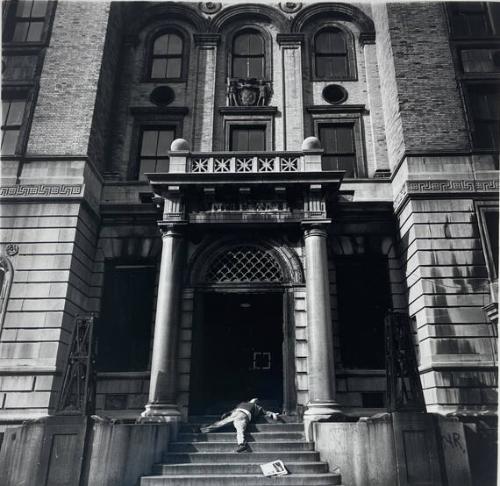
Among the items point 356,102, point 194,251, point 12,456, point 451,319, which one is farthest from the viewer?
point 356,102

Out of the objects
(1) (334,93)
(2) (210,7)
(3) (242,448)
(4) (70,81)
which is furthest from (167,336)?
(2) (210,7)

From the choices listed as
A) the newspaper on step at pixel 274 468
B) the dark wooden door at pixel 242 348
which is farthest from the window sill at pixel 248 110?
the newspaper on step at pixel 274 468

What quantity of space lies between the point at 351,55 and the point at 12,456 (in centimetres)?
1678

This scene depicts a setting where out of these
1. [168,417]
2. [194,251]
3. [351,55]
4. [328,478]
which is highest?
[351,55]

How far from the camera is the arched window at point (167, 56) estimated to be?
669 inches

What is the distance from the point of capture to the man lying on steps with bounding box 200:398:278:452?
31.4ft

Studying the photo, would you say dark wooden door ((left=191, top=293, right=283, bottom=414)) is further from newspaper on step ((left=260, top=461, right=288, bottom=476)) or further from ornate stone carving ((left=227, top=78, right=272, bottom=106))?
ornate stone carving ((left=227, top=78, right=272, bottom=106))

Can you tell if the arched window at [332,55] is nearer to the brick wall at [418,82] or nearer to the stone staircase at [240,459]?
the brick wall at [418,82]

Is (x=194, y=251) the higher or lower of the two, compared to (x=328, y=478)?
higher

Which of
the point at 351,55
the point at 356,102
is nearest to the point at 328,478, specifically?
→ the point at 356,102

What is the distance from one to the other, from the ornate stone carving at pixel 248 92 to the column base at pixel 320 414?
10821mm

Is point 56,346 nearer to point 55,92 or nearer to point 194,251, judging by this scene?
point 194,251

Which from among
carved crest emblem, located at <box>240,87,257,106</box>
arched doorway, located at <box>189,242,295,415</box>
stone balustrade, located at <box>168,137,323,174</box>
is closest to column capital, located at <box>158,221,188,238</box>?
arched doorway, located at <box>189,242,295,415</box>

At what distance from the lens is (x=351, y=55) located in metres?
17.0
